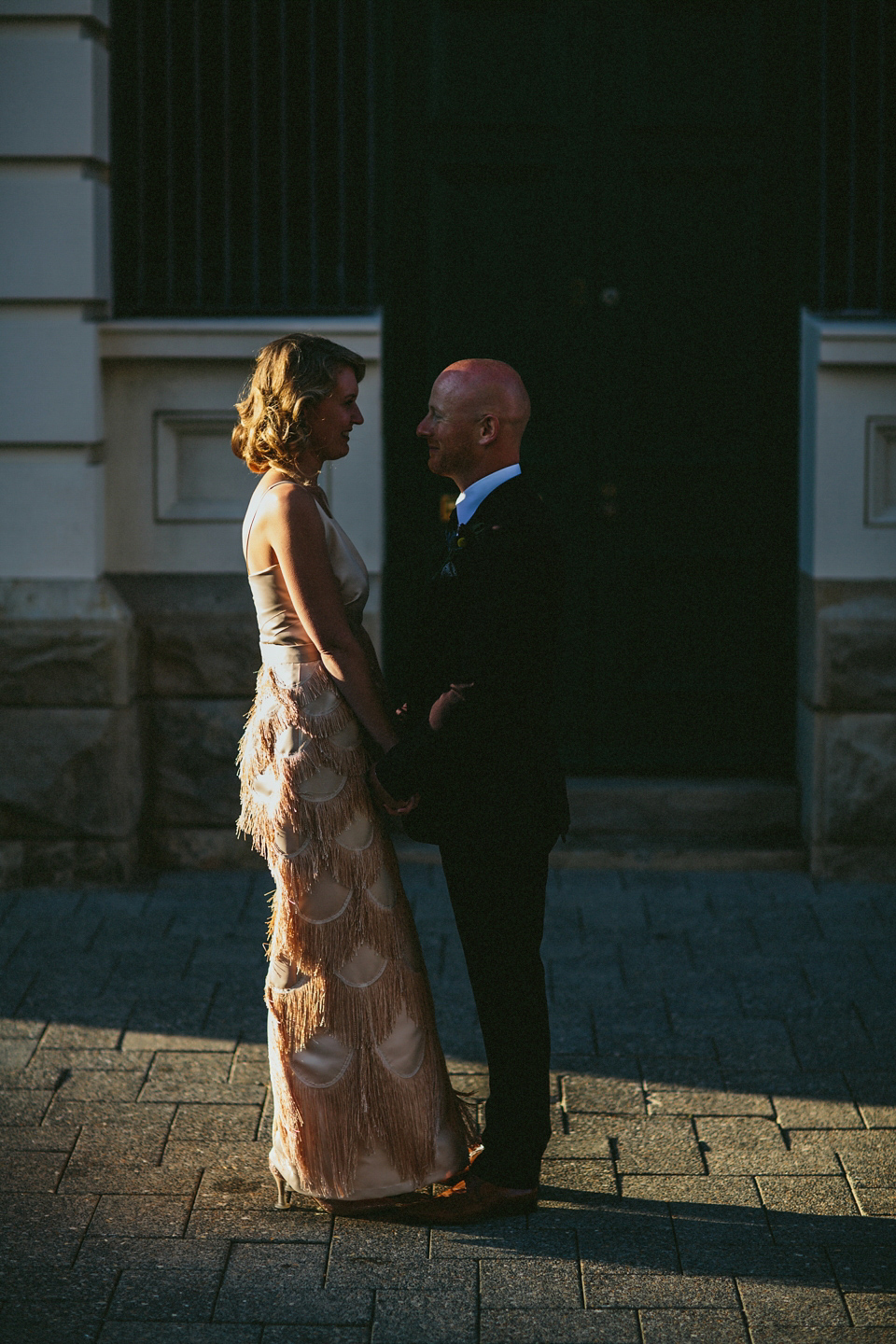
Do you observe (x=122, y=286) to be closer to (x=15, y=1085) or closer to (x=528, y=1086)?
(x=15, y=1085)

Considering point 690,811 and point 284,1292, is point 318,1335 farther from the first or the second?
point 690,811

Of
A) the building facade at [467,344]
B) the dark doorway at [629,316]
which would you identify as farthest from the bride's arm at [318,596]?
the dark doorway at [629,316]

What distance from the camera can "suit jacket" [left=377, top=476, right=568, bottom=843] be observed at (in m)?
3.48

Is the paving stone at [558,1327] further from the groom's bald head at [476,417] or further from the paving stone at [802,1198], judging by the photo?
the groom's bald head at [476,417]

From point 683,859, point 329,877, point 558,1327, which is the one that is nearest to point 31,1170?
point 329,877

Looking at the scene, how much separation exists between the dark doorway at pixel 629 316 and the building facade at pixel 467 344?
13mm

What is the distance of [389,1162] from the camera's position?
3.75m

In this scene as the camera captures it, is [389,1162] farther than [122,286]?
No

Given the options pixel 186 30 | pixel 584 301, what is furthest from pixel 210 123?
pixel 584 301

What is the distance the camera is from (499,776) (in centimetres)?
362

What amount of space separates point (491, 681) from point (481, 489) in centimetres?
43

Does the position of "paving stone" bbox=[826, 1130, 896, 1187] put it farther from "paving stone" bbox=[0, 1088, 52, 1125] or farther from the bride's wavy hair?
the bride's wavy hair

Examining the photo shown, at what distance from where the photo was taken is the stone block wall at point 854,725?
625cm

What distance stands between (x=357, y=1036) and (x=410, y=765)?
0.65 metres
